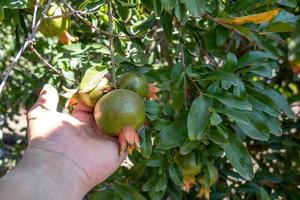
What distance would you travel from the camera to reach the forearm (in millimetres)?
969

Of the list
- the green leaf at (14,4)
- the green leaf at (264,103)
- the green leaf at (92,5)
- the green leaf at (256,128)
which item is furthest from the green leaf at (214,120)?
the green leaf at (14,4)

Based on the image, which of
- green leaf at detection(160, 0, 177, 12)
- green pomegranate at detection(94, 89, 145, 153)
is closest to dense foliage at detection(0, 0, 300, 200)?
green leaf at detection(160, 0, 177, 12)

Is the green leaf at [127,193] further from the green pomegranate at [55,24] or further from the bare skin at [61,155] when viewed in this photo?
the green pomegranate at [55,24]

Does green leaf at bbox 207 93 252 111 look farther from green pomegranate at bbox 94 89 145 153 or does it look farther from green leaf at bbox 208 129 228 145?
green pomegranate at bbox 94 89 145 153

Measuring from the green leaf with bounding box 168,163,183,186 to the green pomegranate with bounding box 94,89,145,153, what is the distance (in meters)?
0.29

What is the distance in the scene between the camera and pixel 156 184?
52.3 inches

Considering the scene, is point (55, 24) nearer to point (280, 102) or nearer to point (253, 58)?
point (253, 58)

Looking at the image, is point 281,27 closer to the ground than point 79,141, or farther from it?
farther from it

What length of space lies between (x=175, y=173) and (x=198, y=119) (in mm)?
308

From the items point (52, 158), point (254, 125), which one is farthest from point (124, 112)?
point (254, 125)

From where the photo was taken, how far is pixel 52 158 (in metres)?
1.11

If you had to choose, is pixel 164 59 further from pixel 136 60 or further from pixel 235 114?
pixel 235 114

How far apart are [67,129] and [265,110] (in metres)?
0.53

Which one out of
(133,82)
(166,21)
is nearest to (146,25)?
(166,21)
